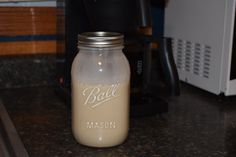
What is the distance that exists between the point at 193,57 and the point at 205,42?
71 mm

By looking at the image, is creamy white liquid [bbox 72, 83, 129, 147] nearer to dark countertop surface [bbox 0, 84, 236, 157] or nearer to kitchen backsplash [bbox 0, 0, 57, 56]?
dark countertop surface [bbox 0, 84, 236, 157]

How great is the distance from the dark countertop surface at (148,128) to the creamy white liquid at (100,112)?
0.03m

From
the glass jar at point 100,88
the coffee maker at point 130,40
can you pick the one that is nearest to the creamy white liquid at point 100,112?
the glass jar at point 100,88

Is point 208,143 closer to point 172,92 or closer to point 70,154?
point 172,92

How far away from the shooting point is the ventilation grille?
1.14 metres

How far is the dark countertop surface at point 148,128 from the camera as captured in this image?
80 cm

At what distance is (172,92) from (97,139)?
21cm

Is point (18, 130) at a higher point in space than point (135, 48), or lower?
lower

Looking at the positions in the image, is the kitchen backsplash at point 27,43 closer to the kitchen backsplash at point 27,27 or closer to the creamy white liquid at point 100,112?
the kitchen backsplash at point 27,27

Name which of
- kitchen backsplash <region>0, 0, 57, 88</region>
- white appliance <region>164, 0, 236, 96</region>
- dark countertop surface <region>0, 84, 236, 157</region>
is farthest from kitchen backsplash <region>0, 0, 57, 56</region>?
white appliance <region>164, 0, 236, 96</region>

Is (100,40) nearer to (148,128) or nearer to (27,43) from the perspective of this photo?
(148,128)

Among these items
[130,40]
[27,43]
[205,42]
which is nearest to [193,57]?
[205,42]

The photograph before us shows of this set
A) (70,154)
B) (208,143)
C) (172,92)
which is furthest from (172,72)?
(70,154)

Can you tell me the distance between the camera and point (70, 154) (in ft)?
2.56
